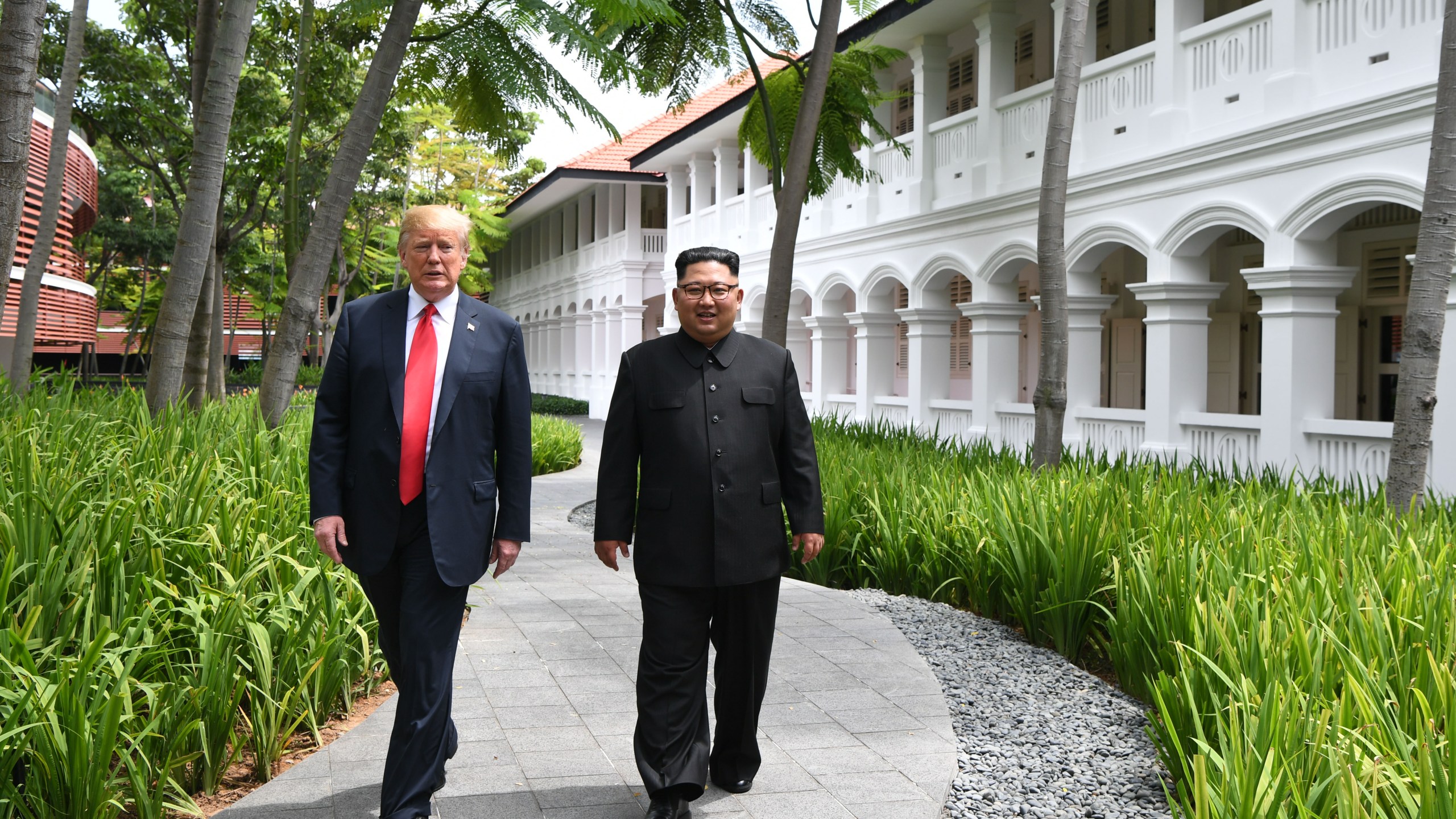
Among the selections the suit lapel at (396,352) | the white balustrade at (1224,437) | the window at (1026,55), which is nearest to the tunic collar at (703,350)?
the suit lapel at (396,352)

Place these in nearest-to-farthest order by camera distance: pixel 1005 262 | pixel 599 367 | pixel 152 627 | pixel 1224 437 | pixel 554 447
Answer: pixel 152 627
pixel 1224 437
pixel 1005 262
pixel 554 447
pixel 599 367

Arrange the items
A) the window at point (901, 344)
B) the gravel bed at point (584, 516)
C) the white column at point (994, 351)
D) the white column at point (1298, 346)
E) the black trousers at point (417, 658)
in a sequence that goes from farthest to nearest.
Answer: the window at point (901, 344) → the white column at point (994, 351) → the gravel bed at point (584, 516) → the white column at point (1298, 346) → the black trousers at point (417, 658)

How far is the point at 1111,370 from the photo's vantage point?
60.3ft

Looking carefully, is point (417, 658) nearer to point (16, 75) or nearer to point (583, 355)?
point (16, 75)

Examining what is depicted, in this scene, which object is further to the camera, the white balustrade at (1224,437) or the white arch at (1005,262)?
the white arch at (1005,262)

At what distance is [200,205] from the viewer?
26.0ft

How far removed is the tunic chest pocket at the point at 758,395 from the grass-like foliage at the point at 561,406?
30.2 metres

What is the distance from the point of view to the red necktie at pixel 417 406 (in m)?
3.47

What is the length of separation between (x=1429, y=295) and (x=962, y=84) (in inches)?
518

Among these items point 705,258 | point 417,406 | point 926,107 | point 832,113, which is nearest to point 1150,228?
point 832,113

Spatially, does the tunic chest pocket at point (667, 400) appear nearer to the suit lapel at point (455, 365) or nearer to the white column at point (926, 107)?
the suit lapel at point (455, 365)

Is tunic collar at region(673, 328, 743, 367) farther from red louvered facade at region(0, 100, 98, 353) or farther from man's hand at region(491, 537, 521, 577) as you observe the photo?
red louvered facade at region(0, 100, 98, 353)

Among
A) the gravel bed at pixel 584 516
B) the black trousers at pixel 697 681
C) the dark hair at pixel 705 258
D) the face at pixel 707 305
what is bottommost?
the gravel bed at pixel 584 516

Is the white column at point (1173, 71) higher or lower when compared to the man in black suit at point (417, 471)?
higher
